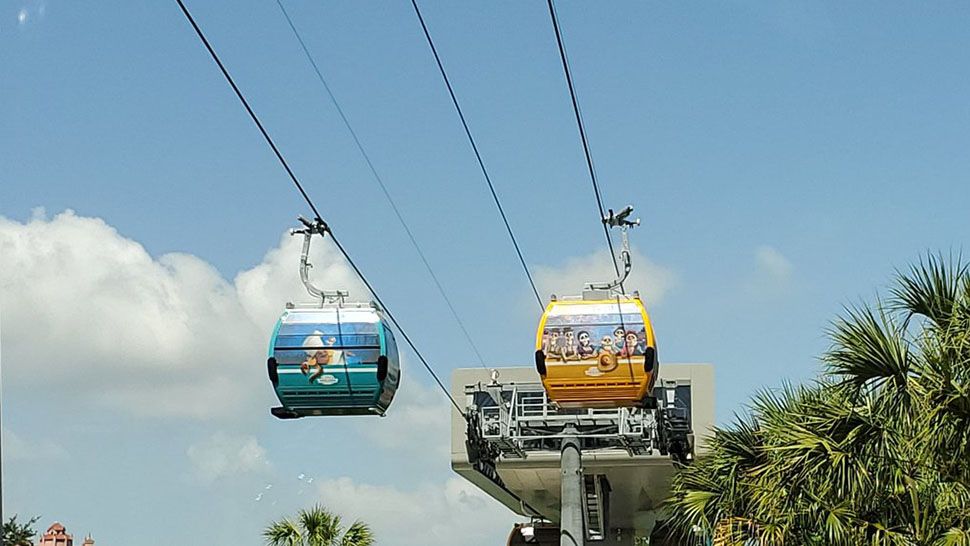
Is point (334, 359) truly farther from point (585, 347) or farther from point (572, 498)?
point (572, 498)

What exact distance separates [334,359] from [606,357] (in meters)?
3.29

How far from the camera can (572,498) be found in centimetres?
2627

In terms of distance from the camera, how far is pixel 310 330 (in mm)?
16531

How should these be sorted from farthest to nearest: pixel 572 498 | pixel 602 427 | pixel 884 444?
pixel 602 427
pixel 572 498
pixel 884 444

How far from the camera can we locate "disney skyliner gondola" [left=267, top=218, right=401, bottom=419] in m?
16.3

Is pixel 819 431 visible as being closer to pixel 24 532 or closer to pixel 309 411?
pixel 309 411

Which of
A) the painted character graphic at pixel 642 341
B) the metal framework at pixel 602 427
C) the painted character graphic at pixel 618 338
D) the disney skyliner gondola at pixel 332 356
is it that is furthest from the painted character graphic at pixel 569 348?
the metal framework at pixel 602 427

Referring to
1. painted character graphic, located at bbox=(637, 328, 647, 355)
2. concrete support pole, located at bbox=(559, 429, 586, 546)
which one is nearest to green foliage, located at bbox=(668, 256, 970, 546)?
painted character graphic, located at bbox=(637, 328, 647, 355)

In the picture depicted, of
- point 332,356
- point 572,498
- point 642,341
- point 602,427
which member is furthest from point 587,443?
point 332,356

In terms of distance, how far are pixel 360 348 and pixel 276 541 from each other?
646 inches

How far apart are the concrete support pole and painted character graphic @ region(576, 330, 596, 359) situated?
29.5 ft

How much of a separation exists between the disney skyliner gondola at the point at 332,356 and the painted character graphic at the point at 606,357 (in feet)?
7.91

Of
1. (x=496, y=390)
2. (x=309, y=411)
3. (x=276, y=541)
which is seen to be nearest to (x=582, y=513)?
(x=496, y=390)

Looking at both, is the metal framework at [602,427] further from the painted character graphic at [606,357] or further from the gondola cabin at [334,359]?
Result: the gondola cabin at [334,359]
